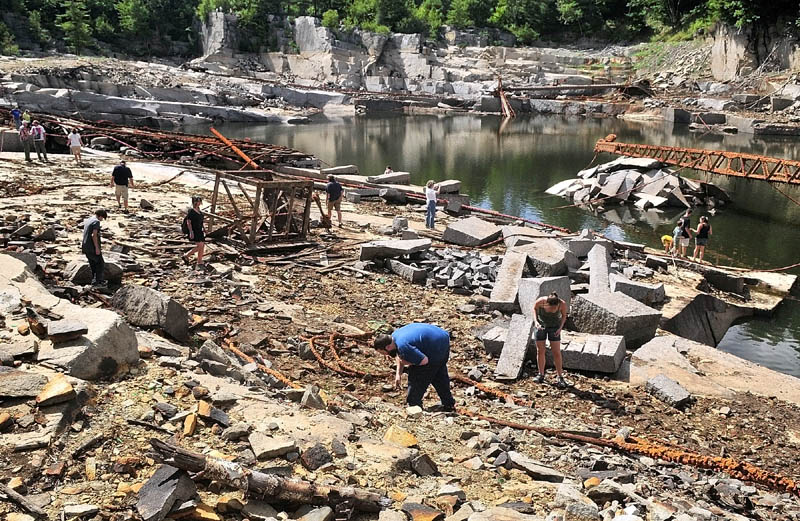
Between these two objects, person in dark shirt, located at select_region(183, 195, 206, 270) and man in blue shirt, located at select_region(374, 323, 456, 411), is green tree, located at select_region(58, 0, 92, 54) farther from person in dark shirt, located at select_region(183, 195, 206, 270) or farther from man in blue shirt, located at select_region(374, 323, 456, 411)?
man in blue shirt, located at select_region(374, 323, 456, 411)

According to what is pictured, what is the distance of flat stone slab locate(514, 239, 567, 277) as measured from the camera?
1255 cm

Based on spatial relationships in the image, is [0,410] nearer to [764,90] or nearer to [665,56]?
[764,90]

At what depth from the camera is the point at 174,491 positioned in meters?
4.26

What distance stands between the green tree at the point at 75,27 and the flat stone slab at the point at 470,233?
2481 inches

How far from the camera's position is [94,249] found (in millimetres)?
9484

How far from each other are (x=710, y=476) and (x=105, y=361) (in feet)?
20.4

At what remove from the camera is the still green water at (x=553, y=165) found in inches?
708

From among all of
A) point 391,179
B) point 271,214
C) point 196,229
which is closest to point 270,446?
point 196,229

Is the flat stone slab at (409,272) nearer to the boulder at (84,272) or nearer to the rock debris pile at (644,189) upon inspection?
the boulder at (84,272)

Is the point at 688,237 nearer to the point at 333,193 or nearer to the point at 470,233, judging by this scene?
the point at 470,233

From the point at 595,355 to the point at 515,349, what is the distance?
1131mm

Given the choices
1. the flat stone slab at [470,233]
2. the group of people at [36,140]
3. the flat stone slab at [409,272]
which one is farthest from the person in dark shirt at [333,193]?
the group of people at [36,140]

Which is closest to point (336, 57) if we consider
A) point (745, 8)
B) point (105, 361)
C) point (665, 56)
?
point (665, 56)

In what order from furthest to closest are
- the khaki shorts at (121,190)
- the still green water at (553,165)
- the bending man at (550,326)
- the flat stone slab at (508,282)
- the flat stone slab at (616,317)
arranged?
1. the still green water at (553,165)
2. the khaki shorts at (121,190)
3. the flat stone slab at (508,282)
4. the flat stone slab at (616,317)
5. the bending man at (550,326)
